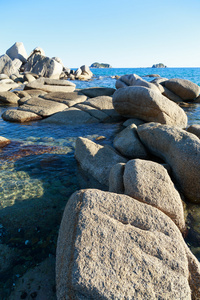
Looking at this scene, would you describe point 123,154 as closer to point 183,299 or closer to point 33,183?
point 33,183

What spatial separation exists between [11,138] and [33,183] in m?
3.54

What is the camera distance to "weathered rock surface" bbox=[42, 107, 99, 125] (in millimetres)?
9633

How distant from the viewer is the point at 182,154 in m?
4.24

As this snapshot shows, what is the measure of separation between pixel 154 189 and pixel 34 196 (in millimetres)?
2429

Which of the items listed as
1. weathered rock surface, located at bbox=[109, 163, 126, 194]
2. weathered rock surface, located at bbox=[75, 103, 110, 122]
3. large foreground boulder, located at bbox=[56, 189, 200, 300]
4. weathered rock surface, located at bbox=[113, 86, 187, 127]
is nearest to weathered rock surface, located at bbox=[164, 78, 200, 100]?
weathered rock surface, located at bbox=[75, 103, 110, 122]

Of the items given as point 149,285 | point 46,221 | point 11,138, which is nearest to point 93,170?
point 46,221

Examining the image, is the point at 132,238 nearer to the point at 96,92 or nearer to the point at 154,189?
the point at 154,189

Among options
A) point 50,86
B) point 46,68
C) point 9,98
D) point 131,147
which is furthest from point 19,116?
point 46,68

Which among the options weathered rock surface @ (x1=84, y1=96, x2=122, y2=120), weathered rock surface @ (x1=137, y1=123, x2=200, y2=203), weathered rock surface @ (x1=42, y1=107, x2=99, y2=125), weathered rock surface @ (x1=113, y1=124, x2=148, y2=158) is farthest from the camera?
weathered rock surface @ (x1=84, y1=96, x2=122, y2=120)

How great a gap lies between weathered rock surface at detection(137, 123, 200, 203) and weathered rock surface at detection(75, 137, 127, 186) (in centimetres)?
99

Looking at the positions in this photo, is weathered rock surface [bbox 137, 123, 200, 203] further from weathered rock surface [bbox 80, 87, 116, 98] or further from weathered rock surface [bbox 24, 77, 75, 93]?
weathered rock surface [bbox 24, 77, 75, 93]

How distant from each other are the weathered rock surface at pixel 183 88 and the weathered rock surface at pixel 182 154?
10.4 metres

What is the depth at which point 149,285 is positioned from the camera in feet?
6.33

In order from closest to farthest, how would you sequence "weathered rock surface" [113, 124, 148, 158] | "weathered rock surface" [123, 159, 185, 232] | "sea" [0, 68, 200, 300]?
"sea" [0, 68, 200, 300], "weathered rock surface" [123, 159, 185, 232], "weathered rock surface" [113, 124, 148, 158]
